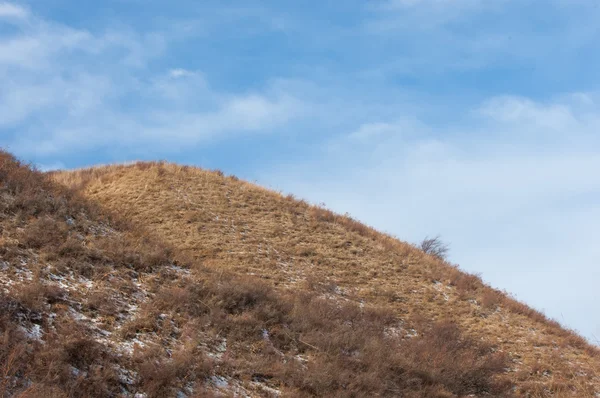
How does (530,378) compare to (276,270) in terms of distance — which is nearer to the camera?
(530,378)

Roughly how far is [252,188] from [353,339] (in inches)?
571

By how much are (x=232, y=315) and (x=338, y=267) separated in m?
8.49

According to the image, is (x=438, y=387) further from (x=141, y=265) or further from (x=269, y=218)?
(x=269, y=218)

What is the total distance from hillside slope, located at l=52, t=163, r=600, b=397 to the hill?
0.27 ft

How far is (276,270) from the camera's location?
56.1 ft

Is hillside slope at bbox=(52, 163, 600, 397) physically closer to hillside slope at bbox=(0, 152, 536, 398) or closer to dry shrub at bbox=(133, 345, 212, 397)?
hillside slope at bbox=(0, 152, 536, 398)

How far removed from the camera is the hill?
26.7 ft

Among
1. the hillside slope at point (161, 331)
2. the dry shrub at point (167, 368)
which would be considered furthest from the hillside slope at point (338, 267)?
the dry shrub at point (167, 368)

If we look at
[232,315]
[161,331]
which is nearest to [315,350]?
[232,315]

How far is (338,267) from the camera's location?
62.4ft

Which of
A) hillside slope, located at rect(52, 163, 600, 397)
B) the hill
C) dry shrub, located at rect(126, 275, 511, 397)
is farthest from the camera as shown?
hillside slope, located at rect(52, 163, 600, 397)

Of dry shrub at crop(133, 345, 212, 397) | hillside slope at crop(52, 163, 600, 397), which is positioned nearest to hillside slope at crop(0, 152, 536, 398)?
dry shrub at crop(133, 345, 212, 397)

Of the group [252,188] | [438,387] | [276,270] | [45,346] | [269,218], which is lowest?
[45,346]

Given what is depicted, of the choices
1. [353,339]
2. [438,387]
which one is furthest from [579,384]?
[353,339]
